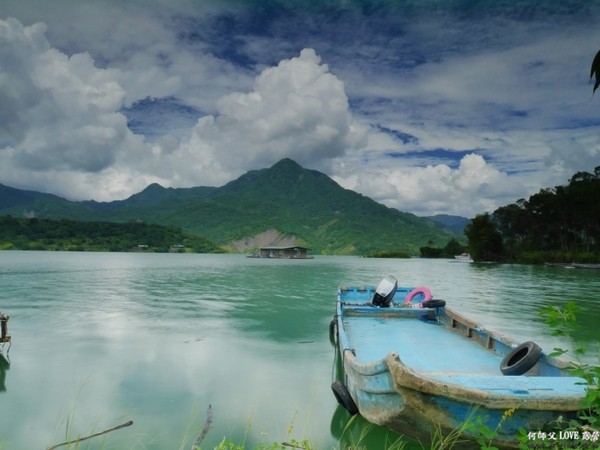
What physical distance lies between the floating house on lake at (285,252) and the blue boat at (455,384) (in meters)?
107

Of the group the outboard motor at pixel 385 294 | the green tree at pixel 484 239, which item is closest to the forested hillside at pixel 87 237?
the green tree at pixel 484 239

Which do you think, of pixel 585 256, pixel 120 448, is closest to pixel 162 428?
pixel 120 448

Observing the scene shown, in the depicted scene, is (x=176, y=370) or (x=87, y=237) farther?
(x=87, y=237)

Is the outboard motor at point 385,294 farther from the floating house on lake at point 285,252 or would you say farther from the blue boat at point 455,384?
the floating house on lake at point 285,252

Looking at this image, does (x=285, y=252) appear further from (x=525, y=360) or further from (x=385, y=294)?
(x=525, y=360)

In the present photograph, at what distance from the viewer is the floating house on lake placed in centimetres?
11875

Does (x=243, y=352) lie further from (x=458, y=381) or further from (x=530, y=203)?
(x=530, y=203)

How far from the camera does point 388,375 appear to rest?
17.7ft

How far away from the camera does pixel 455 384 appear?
4.84m

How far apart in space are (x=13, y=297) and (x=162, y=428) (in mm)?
23891

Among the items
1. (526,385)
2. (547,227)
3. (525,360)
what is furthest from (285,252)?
(526,385)

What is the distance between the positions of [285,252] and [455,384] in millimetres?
117429

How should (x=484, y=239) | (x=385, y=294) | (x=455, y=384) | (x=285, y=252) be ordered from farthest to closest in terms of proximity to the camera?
1. (x=285, y=252)
2. (x=484, y=239)
3. (x=385, y=294)
4. (x=455, y=384)

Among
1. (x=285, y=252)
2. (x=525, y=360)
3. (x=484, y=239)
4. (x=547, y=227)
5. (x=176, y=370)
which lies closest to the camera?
(x=525, y=360)
